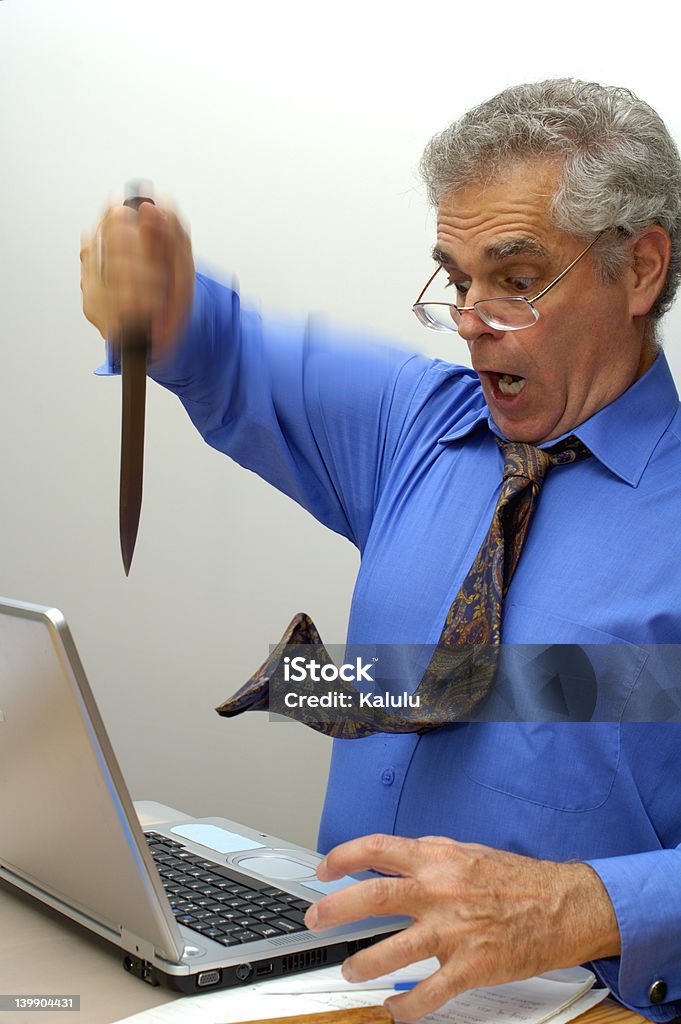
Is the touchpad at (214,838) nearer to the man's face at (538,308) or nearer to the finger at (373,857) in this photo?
the finger at (373,857)

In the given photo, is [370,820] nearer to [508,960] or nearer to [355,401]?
[508,960]

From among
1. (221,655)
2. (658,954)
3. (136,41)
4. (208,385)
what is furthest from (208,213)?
(658,954)

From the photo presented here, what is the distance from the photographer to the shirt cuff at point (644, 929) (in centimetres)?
96

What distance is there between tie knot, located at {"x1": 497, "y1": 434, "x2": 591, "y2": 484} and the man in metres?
0.01

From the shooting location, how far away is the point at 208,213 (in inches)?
102

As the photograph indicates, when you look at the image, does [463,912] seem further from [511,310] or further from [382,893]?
[511,310]

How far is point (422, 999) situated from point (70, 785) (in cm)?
30

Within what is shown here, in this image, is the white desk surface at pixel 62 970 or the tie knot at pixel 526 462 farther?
the tie knot at pixel 526 462

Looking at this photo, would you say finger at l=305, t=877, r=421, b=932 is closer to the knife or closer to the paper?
the paper

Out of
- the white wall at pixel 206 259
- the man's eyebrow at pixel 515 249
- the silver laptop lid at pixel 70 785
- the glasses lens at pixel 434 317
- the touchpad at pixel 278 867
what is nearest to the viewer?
the silver laptop lid at pixel 70 785

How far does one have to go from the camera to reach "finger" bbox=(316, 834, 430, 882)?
0.89 meters

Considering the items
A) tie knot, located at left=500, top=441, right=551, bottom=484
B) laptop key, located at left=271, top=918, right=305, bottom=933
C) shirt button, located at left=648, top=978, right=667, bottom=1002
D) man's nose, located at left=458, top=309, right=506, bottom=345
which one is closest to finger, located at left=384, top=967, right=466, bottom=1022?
laptop key, located at left=271, top=918, right=305, bottom=933

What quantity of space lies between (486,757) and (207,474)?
5.03 ft

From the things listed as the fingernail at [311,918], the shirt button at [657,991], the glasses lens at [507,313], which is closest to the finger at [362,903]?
the fingernail at [311,918]
